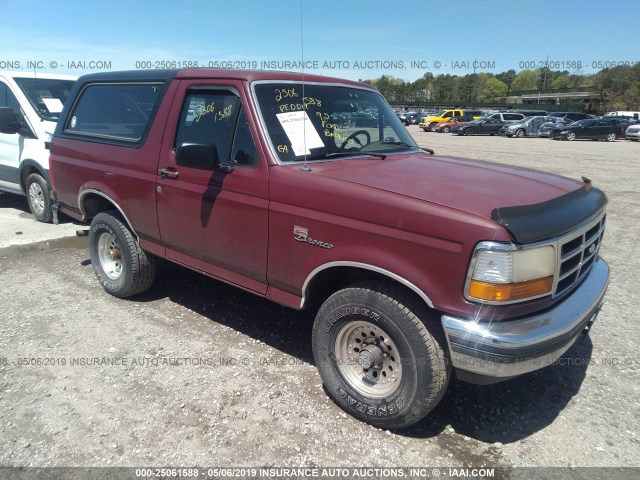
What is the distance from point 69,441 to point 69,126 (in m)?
3.32

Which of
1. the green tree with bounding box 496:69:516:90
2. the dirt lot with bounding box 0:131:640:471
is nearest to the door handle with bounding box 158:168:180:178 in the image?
the dirt lot with bounding box 0:131:640:471

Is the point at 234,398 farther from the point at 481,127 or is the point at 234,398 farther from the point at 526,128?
the point at 481,127

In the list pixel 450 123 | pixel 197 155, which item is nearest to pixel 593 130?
pixel 450 123

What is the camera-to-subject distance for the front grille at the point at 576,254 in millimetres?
2584

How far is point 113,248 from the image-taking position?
15.3 ft

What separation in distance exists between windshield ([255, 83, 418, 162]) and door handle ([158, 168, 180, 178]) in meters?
0.91

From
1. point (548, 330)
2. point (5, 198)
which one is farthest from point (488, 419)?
point (5, 198)

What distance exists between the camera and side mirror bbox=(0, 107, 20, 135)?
6.49m

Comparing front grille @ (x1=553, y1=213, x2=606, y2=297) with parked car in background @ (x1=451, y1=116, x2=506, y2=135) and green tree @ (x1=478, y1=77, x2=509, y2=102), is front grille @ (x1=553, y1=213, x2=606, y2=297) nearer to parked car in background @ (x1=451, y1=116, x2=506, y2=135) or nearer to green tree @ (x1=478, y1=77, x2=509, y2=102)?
parked car in background @ (x1=451, y1=116, x2=506, y2=135)

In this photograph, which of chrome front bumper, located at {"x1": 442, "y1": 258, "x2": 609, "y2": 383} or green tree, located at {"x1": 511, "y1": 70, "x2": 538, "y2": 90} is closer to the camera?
chrome front bumper, located at {"x1": 442, "y1": 258, "x2": 609, "y2": 383}

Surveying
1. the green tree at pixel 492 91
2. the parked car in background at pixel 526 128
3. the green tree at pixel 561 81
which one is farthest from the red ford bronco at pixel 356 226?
the green tree at pixel 561 81

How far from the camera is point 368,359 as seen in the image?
9.25 feet

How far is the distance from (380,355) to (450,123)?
38.1 m

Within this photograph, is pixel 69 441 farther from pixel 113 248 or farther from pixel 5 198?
pixel 5 198
